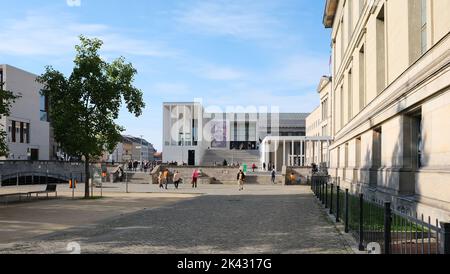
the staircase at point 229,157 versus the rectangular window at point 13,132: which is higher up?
the rectangular window at point 13,132

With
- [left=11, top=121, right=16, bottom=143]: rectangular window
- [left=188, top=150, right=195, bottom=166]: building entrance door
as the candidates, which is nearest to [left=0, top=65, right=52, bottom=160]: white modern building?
[left=11, top=121, right=16, bottom=143]: rectangular window

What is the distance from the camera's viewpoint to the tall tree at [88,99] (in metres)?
24.6

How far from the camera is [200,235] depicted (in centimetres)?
1186

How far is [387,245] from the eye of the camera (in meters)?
7.43

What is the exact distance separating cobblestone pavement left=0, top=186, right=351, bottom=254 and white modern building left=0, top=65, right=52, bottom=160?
45958 mm

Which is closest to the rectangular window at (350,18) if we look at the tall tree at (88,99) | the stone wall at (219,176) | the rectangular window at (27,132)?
the tall tree at (88,99)

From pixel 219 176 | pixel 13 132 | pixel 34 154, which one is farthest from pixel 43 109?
pixel 219 176

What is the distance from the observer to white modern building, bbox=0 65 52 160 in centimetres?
5744

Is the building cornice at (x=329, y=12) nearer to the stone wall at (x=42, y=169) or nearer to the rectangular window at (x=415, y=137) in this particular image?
the stone wall at (x=42, y=169)

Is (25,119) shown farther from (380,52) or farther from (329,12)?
(380,52)

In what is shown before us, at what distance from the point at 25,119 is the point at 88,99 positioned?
39.0 m

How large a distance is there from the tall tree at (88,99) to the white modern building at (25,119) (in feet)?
112

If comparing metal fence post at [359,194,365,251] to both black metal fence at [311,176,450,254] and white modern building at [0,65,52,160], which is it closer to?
black metal fence at [311,176,450,254]
